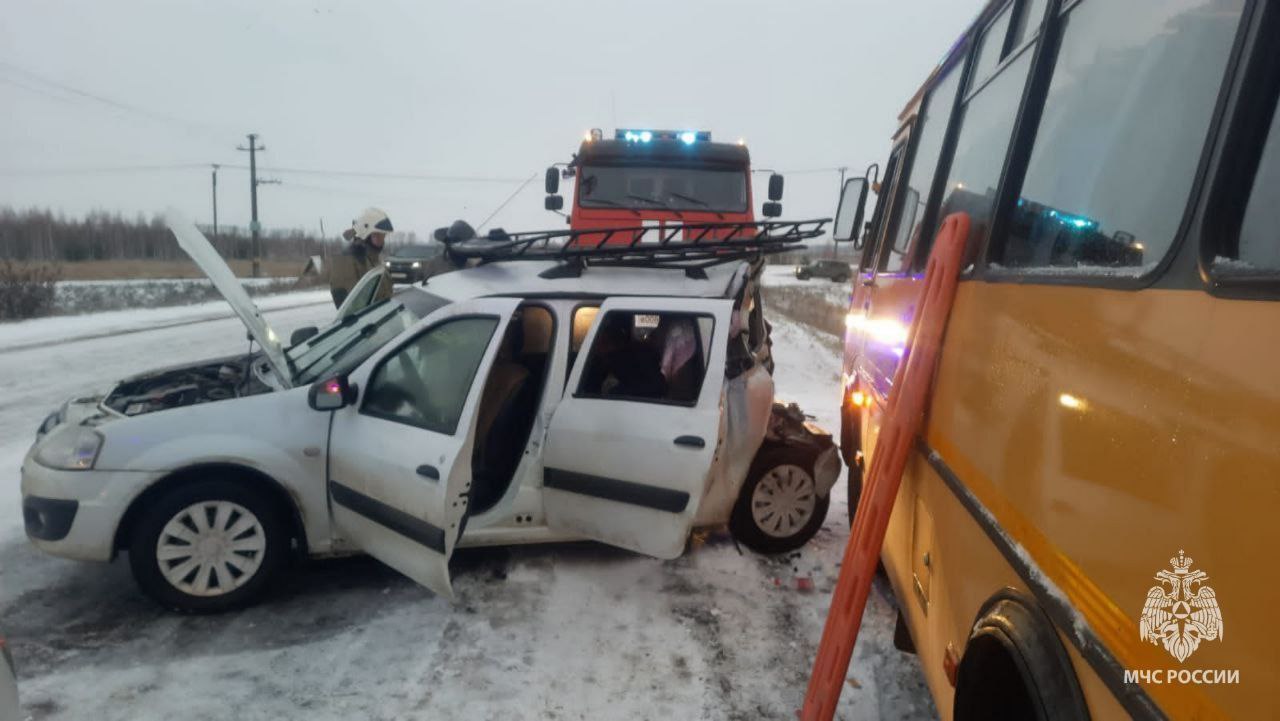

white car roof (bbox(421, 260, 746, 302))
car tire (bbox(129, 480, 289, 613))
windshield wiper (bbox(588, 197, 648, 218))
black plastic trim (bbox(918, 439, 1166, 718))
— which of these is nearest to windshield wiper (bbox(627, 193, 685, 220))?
windshield wiper (bbox(588, 197, 648, 218))

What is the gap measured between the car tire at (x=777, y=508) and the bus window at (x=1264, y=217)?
379 centimetres

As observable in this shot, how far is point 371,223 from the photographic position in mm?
7520

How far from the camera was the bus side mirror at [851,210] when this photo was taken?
5.79m

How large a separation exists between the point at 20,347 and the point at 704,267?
44.1 feet

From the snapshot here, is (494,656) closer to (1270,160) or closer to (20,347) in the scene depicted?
(1270,160)

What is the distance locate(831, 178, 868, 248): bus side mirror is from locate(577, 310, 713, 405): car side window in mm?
1886

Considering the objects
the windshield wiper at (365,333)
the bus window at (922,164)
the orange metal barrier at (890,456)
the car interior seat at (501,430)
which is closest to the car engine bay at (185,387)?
the windshield wiper at (365,333)

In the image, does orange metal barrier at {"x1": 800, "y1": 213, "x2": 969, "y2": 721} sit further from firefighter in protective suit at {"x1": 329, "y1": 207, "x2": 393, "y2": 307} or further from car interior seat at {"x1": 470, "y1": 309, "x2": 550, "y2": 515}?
firefighter in protective suit at {"x1": 329, "y1": 207, "x2": 393, "y2": 307}

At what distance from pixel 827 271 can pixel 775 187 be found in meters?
43.7

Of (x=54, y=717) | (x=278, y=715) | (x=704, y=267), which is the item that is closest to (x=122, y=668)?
(x=54, y=717)

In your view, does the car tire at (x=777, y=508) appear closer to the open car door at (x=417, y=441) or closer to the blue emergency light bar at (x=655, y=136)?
the open car door at (x=417, y=441)

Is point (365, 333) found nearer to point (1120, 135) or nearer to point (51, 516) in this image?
point (51, 516)

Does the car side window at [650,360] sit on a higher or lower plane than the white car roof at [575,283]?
lower

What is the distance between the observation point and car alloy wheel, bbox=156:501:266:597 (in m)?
3.97
